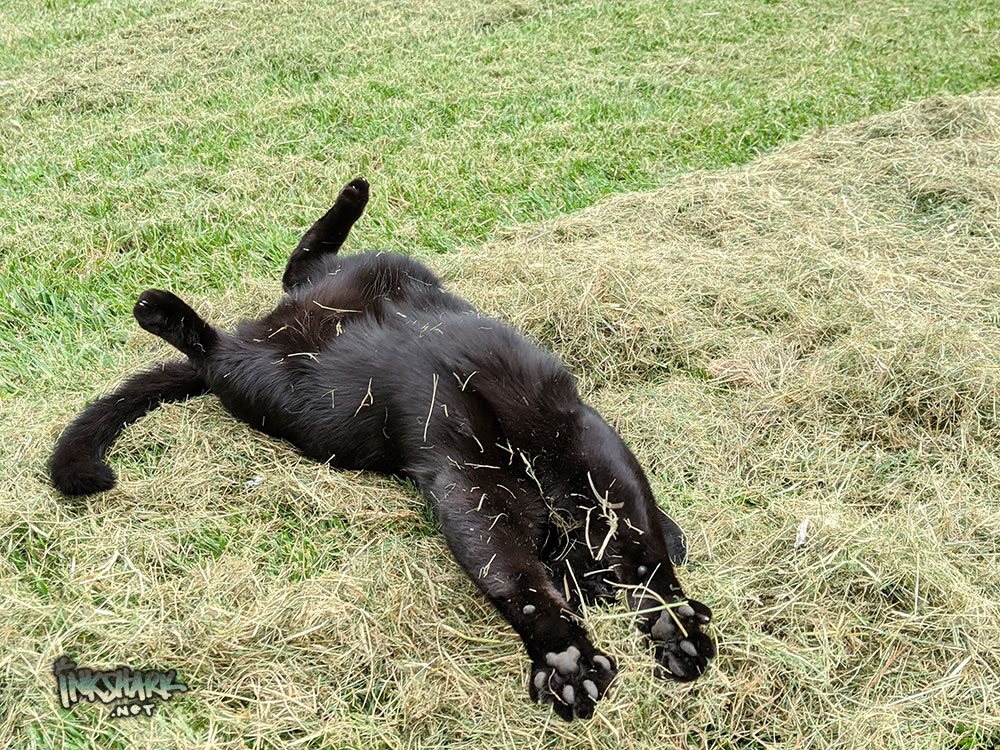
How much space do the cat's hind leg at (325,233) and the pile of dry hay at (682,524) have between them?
1.14 feet

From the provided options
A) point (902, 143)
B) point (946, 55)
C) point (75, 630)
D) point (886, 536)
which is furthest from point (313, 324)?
point (946, 55)

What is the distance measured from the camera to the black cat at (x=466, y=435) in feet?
7.35

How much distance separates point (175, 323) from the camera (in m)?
3.06

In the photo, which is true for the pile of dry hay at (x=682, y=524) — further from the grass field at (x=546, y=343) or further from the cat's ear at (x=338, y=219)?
→ the cat's ear at (x=338, y=219)

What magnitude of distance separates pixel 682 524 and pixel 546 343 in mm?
1094

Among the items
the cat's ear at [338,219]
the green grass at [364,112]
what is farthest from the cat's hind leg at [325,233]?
the green grass at [364,112]

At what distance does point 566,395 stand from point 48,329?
2577 millimetres

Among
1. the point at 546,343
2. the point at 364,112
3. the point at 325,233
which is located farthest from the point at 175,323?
the point at 364,112

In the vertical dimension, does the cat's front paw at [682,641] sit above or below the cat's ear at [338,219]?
below

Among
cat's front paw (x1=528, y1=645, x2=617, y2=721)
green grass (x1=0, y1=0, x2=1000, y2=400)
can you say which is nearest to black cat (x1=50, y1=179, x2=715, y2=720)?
cat's front paw (x1=528, y1=645, x2=617, y2=721)

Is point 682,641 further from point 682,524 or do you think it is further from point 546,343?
point 546,343

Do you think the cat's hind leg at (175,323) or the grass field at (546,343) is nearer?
the grass field at (546,343)

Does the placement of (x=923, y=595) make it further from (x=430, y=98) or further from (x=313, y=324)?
(x=430, y=98)

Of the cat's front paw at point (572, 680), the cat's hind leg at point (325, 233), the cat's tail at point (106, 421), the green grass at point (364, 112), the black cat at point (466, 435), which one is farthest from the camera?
the green grass at point (364, 112)
